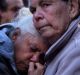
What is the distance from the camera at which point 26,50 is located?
319 cm

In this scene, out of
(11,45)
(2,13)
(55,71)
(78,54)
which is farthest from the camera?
(2,13)

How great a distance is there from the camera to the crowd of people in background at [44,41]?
7.97 ft

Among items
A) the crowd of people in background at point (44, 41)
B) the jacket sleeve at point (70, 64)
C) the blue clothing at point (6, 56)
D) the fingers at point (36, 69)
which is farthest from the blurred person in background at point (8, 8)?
the jacket sleeve at point (70, 64)

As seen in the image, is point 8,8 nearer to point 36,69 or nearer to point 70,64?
point 36,69

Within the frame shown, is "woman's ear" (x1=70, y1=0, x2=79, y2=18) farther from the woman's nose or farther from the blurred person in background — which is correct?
the blurred person in background

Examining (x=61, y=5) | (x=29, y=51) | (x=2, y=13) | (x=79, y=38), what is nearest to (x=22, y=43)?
(x=29, y=51)

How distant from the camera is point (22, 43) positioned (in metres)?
3.18

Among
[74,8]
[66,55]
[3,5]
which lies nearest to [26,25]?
[74,8]

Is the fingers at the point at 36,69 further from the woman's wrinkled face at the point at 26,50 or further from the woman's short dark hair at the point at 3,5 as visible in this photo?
the woman's short dark hair at the point at 3,5

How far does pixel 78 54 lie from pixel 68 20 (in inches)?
18.2

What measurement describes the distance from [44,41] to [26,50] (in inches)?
8.7

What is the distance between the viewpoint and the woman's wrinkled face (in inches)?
123

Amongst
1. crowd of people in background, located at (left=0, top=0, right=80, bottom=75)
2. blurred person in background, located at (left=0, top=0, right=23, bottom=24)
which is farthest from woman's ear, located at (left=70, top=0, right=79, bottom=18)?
blurred person in background, located at (left=0, top=0, right=23, bottom=24)

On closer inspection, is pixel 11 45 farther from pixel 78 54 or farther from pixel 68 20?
pixel 78 54
